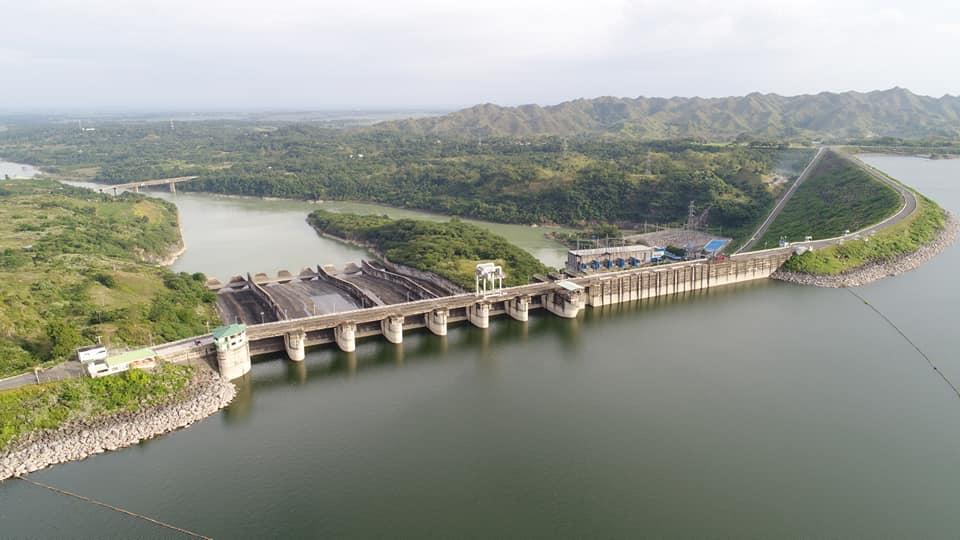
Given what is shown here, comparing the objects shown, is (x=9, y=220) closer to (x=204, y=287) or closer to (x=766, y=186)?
(x=204, y=287)

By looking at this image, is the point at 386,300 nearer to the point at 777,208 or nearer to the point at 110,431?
the point at 110,431

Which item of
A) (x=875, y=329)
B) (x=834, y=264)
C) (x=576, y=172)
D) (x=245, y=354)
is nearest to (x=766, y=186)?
(x=576, y=172)

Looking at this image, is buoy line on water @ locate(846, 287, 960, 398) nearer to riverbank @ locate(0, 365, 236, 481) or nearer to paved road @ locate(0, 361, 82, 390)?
riverbank @ locate(0, 365, 236, 481)

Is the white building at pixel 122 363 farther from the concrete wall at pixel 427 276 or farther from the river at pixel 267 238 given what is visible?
the river at pixel 267 238

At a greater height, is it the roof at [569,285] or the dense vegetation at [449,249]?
the dense vegetation at [449,249]

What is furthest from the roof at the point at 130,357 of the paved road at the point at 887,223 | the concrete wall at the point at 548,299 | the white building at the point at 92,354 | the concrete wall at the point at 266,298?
the paved road at the point at 887,223
